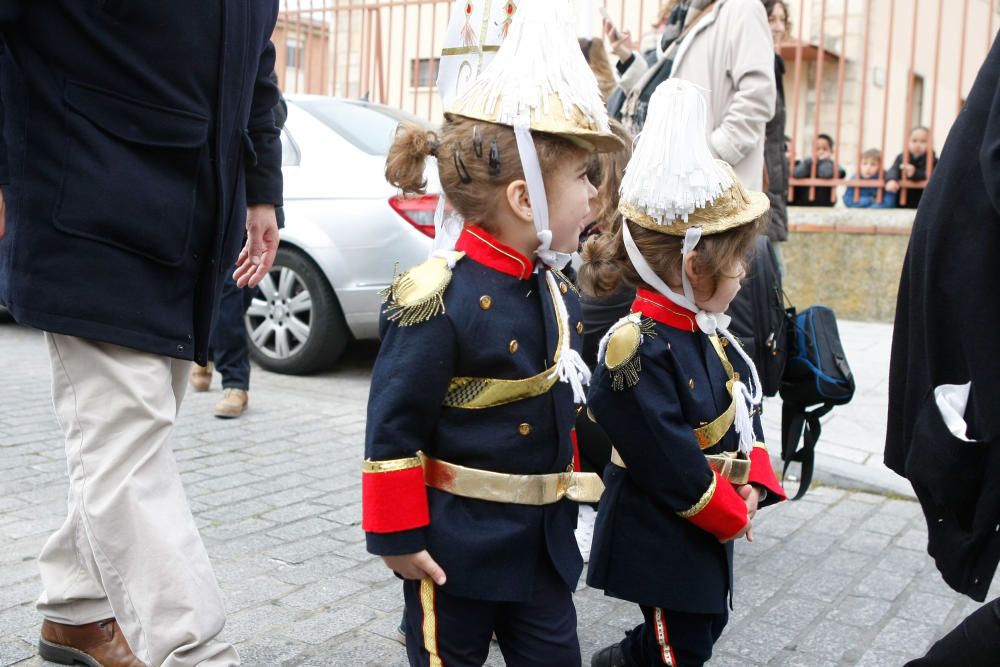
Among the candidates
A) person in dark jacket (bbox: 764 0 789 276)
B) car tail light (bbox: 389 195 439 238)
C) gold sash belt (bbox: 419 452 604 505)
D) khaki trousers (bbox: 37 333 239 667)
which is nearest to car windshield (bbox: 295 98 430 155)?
car tail light (bbox: 389 195 439 238)

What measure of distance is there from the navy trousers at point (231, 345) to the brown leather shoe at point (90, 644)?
3.11 meters

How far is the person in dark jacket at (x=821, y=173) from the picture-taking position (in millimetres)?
9273

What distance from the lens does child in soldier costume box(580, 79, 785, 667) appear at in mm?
2566

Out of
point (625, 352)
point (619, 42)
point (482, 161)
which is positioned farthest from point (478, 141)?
point (619, 42)

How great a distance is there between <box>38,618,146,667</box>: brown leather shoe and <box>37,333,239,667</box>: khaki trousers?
0.92 feet

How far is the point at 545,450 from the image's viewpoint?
7.67 ft

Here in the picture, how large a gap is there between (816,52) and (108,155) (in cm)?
826

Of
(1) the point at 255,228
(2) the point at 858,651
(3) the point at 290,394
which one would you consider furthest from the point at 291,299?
(2) the point at 858,651

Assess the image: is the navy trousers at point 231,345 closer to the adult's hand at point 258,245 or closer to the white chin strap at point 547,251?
the adult's hand at point 258,245

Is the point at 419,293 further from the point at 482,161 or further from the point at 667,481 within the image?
the point at 667,481

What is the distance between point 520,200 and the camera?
2303 millimetres

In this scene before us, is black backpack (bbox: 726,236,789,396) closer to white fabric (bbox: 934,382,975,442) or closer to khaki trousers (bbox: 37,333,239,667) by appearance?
white fabric (bbox: 934,382,975,442)

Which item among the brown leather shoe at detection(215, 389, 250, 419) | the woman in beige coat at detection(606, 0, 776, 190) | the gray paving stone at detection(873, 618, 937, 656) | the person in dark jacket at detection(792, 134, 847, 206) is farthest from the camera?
the person in dark jacket at detection(792, 134, 847, 206)

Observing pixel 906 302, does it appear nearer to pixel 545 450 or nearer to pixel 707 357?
pixel 707 357
